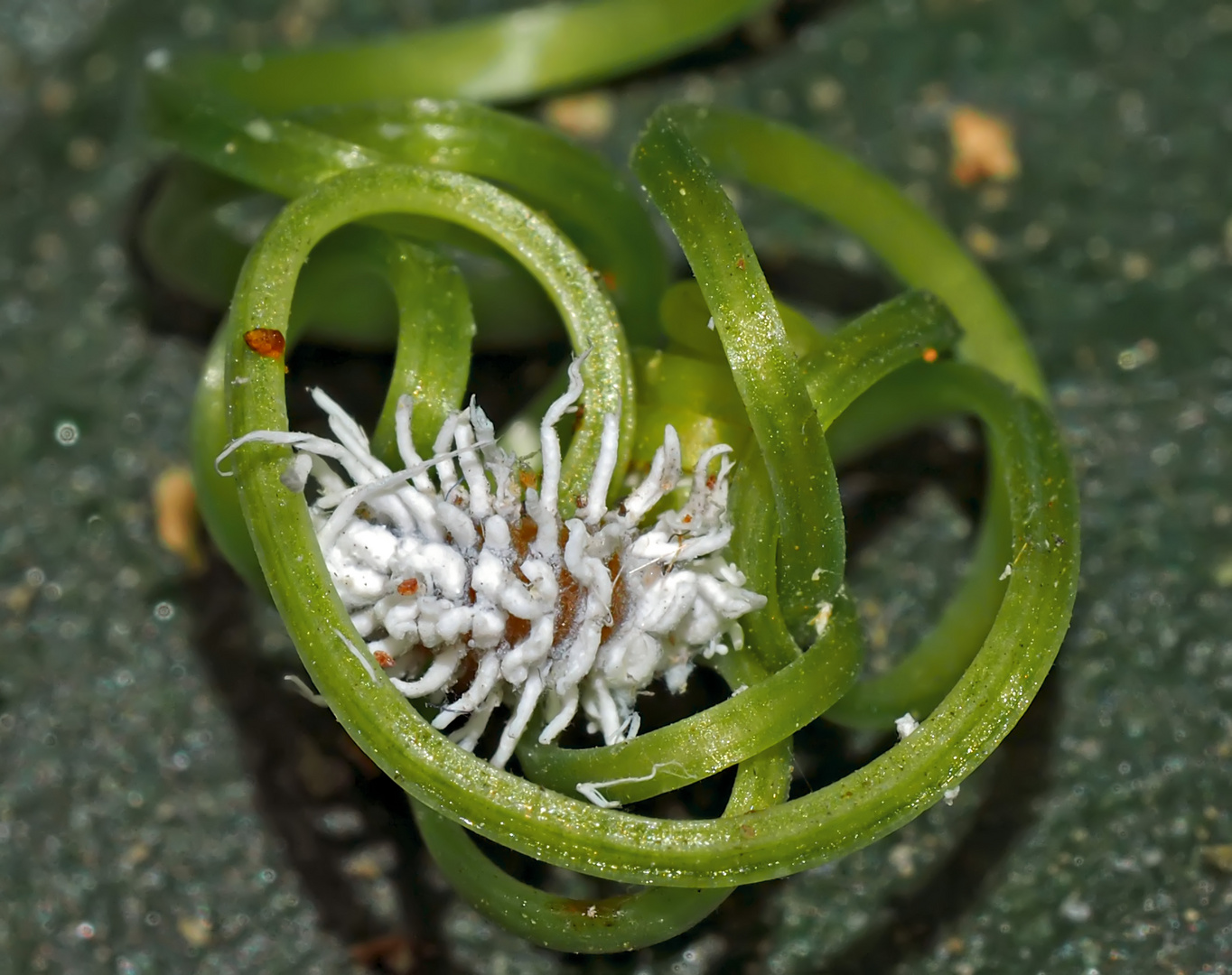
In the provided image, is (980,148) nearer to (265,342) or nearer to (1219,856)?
(1219,856)

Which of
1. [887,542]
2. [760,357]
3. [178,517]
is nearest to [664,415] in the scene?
[760,357]

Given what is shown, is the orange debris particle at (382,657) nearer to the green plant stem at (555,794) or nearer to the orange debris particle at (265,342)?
the green plant stem at (555,794)

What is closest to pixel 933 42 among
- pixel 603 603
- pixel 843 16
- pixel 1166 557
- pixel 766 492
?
pixel 843 16

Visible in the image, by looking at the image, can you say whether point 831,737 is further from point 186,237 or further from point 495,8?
point 495,8

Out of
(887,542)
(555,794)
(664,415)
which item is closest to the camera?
(555,794)

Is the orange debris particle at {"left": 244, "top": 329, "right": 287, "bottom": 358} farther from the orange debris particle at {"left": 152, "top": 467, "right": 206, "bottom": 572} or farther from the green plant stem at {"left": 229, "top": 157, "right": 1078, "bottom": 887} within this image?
the orange debris particle at {"left": 152, "top": 467, "right": 206, "bottom": 572}
